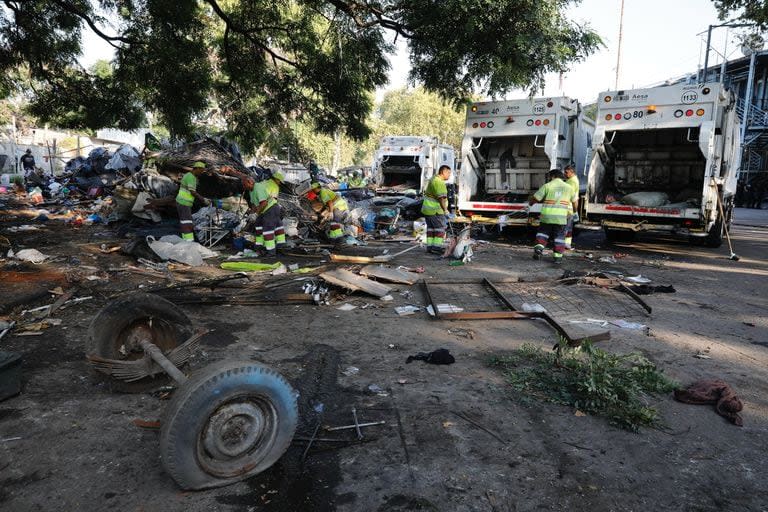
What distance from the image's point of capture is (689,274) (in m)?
7.49

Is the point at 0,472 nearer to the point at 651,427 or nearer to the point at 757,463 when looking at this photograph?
the point at 651,427

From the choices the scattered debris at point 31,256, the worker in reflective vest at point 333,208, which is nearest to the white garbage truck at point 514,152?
the worker in reflective vest at point 333,208

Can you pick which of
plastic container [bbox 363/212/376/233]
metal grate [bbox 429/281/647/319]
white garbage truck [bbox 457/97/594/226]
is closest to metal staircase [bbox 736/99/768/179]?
white garbage truck [bbox 457/97/594/226]

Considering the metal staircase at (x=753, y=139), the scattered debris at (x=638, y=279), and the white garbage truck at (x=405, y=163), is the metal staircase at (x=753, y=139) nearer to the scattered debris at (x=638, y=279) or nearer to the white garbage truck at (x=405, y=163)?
the white garbage truck at (x=405, y=163)

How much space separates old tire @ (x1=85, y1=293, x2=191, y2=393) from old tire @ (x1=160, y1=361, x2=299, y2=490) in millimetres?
1293

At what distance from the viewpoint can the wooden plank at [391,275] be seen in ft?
21.4

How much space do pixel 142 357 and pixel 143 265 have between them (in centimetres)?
461

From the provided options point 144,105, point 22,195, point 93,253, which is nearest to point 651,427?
point 93,253

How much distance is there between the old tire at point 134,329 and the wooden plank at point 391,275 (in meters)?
3.33

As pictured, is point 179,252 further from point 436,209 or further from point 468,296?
point 468,296

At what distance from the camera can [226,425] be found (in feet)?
7.41

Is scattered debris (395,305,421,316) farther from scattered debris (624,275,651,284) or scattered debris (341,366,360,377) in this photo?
scattered debris (624,275,651,284)

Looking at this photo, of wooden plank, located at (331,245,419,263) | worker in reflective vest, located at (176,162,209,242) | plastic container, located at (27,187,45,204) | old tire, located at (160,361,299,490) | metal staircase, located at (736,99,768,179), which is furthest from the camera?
metal staircase, located at (736,99,768,179)

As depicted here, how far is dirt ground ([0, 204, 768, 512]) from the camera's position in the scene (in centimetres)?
226
